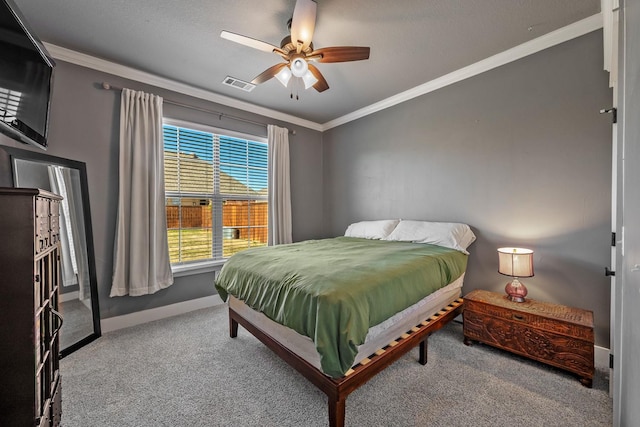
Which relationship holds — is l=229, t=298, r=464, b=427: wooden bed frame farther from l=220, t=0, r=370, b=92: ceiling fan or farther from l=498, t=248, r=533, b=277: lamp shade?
l=220, t=0, r=370, b=92: ceiling fan

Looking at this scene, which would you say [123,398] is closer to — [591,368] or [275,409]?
[275,409]

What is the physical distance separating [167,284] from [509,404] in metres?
3.25

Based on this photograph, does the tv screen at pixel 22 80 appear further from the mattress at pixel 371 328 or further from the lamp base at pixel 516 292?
the lamp base at pixel 516 292

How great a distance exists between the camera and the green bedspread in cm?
131

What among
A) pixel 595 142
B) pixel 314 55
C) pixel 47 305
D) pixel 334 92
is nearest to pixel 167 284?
pixel 47 305

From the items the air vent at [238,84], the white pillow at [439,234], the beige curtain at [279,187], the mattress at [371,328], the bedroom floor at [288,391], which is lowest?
the bedroom floor at [288,391]

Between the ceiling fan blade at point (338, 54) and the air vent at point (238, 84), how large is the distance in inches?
52.7

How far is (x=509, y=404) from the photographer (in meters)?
1.59

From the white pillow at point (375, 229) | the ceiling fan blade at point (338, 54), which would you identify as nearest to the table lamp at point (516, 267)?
the white pillow at point (375, 229)

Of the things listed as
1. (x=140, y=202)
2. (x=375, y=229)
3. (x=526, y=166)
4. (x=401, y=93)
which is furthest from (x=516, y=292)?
(x=140, y=202)

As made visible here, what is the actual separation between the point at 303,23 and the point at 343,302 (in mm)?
1892

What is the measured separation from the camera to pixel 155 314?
290 centimetres

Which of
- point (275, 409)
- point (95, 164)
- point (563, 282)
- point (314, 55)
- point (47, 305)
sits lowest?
point (275, 409)

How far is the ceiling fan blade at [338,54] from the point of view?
194 centimetres
